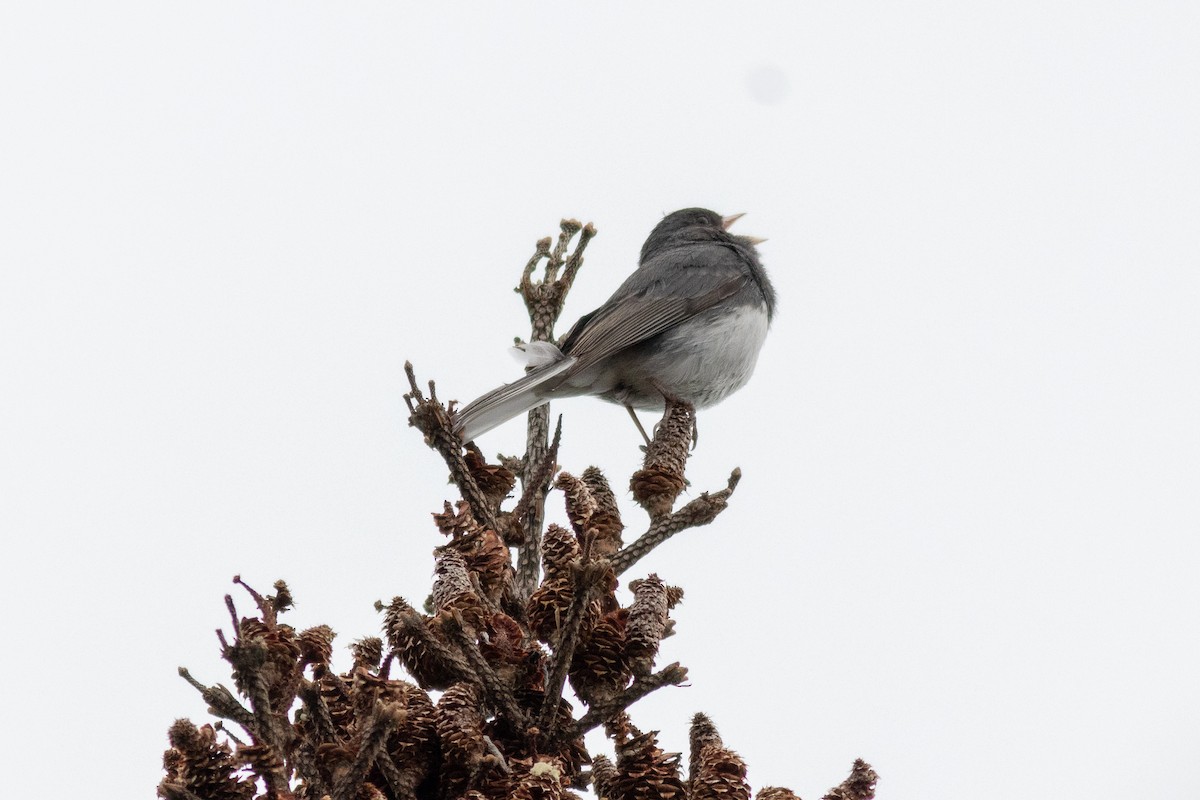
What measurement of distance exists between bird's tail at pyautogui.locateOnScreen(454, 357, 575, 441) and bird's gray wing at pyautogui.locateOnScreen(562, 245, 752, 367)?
31cm

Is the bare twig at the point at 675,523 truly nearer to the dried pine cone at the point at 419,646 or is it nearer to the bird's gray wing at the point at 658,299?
the dried pine cone at the point at 419,646

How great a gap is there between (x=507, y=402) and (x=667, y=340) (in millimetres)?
1301

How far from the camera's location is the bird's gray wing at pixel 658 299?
561 cm

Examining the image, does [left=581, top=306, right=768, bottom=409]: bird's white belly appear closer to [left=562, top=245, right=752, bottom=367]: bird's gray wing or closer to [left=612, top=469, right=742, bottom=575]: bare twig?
[left=562, top=245, right=752, bottom=367]: bird's gray wing

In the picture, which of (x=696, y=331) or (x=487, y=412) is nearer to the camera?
(x=487, y=412)

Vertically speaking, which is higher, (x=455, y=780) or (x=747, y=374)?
(x=747, y=374)

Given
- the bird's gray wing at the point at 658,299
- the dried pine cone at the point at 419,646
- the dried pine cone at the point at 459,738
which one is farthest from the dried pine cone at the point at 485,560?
the bird's gray wing at the point at 658,299

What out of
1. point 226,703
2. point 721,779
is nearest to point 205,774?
point 226,703

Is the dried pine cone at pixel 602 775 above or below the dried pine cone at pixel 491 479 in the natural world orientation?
below

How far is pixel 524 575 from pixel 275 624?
4.22ft

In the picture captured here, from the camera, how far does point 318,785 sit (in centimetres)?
259

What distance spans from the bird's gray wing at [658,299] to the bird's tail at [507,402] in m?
0.31

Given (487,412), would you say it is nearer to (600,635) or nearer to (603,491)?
(603,491)


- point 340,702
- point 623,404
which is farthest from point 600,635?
point 623,404
